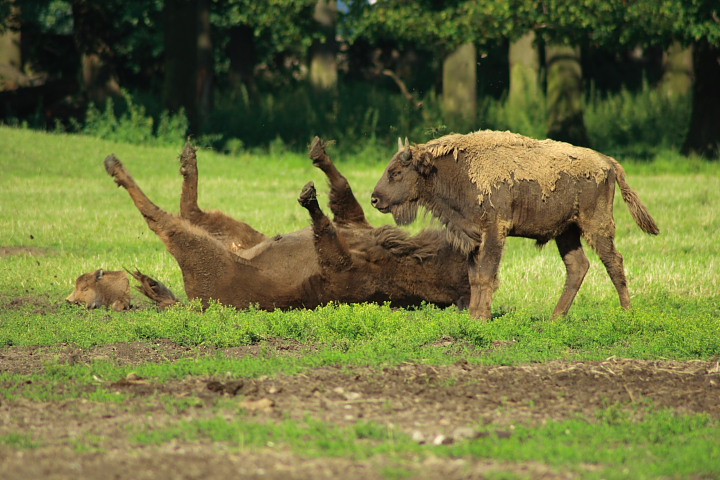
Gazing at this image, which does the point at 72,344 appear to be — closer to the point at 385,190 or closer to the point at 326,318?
the point at 326,318

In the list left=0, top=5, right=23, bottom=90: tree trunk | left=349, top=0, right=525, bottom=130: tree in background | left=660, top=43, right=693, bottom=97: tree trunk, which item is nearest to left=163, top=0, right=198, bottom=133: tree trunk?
left=0, top=5, right=23, bottom=90: tree trunk

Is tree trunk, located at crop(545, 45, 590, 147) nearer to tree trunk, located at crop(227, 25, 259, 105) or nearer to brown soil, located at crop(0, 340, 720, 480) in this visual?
tree trunk, located at crop(227, 25, 259, 105)

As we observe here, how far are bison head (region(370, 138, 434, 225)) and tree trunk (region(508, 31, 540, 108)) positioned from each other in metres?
18.1

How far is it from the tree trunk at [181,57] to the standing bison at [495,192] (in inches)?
669

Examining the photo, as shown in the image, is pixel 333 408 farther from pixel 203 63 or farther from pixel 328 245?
pixel 203 63

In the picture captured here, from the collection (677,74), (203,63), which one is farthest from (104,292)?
(677,74)

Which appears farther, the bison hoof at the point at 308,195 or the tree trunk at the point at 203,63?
the tree trunk at the point at 203,63

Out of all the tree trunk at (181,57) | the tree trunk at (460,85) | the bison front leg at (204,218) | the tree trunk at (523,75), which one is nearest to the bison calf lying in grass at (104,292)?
the bison front leg at (204,218)

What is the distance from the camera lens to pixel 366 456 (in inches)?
180

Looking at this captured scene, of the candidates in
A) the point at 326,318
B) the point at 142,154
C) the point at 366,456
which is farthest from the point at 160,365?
the point at 142,154

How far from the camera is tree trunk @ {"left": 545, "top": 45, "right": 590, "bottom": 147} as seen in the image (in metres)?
23.2

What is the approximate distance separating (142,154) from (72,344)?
1421 cm

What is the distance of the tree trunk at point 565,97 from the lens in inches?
915

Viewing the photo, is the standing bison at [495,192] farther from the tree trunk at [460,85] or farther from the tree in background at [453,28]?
the tree trunk at [460,85]
